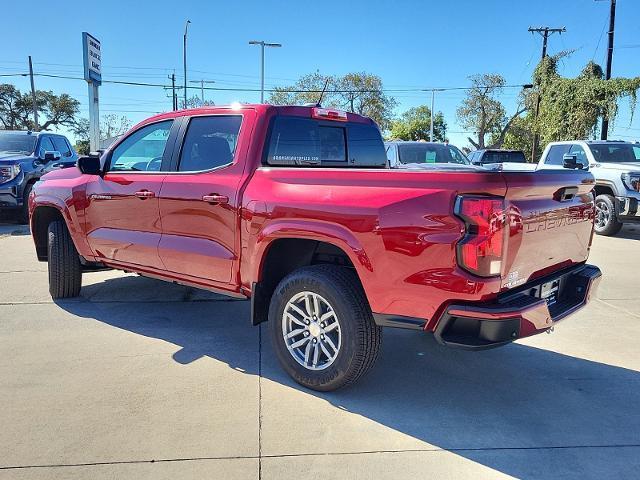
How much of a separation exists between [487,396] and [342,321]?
1.17 meters

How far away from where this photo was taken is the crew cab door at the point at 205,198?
398 cm

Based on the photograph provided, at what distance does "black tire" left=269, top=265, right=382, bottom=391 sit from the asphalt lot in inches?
6.4

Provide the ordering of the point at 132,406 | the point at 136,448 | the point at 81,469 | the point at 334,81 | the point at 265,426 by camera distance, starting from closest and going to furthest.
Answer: the point at 81,469 < the point at 136,448 < the point at 265,426 < the point at 132,406 < the point at 334,81

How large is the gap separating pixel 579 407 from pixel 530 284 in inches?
36.9

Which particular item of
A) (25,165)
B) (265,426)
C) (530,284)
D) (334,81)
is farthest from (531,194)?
(334,81)

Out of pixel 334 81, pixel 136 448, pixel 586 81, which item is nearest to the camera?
pixel 136 448

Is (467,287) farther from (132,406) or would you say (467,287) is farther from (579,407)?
(132,406)

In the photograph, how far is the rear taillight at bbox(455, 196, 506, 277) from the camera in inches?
110

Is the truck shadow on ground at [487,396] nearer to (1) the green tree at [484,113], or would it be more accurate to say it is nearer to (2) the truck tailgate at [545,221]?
(2) the truck tailgate at [545,221]

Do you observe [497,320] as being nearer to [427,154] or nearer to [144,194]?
[144,194]

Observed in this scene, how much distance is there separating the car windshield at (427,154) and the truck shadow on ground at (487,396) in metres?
7.53

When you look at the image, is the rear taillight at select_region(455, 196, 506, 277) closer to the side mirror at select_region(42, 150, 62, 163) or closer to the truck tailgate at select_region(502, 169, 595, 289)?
the truck tailgate at select_region(502, 169, 595, 289)

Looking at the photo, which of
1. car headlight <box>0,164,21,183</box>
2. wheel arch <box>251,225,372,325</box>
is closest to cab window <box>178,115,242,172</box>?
wheel arch <box>251,225,372,325</box>

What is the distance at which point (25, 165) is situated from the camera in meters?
11.1
